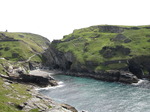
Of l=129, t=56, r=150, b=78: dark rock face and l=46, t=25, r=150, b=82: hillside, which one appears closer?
l=129, t=56, r=150, b=78: dark rock face

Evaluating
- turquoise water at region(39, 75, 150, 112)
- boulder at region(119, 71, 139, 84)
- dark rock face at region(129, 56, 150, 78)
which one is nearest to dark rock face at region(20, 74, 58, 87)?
turquoise water at region(39, 75, 150, 112)

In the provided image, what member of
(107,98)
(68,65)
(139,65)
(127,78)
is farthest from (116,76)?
(68,65)

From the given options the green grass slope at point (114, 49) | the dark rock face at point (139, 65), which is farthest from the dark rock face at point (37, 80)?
the dark rock face at point (139, 65)

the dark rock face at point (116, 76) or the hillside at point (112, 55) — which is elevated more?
the hillside at point (112, 55)

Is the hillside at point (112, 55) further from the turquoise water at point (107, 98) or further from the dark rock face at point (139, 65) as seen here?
the turquoise water at point (107, 98)

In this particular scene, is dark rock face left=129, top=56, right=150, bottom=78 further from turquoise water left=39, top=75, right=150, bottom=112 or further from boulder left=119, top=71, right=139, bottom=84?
turquoise water left=39, top=75, right=150, bottom=112

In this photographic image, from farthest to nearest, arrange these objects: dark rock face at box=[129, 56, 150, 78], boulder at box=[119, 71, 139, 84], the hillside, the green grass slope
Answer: the green grass slope, the hillside, dark rock face at box=[129, 56, 150, 78], boulder at box=[119, 71, 139, 84]

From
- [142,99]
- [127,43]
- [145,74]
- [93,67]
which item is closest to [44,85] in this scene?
[93,67]

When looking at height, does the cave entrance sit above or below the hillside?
below

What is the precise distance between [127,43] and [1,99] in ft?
424

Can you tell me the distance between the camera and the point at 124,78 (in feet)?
386

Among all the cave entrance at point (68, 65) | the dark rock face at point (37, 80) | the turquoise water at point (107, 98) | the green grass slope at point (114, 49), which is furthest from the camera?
the cave entrance at point (68, 65)

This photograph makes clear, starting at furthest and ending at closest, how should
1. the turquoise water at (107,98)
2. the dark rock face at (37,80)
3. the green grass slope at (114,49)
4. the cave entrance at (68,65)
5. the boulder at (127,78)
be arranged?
the cave entrance at (68,65) < the green grass slope at (114,49) < the dark rock face at (37,80) < the boulder at (127,78) < the turquoise water at (107,98)

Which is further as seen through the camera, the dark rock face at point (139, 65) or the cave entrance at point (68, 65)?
the cave entrance at point (68, 65)
